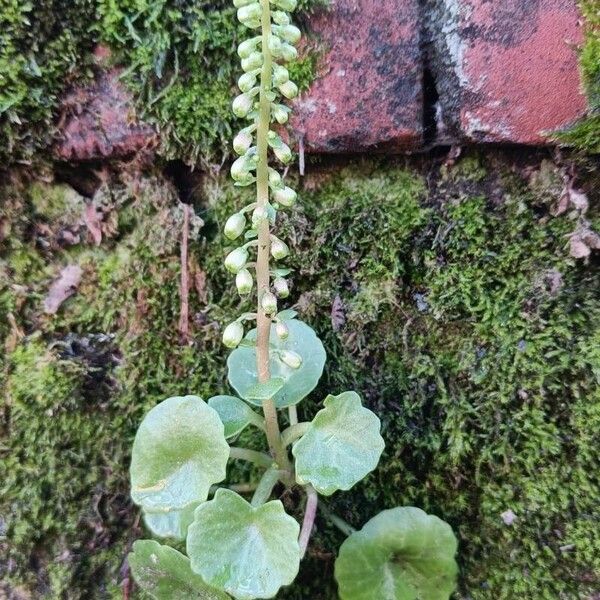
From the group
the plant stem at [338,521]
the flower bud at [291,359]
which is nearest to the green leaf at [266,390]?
the flower bud at [291,359]

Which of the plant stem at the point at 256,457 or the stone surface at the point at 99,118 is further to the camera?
the stone surface at the point at 99,118

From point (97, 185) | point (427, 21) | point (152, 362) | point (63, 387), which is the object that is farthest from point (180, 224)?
point (427, 21)

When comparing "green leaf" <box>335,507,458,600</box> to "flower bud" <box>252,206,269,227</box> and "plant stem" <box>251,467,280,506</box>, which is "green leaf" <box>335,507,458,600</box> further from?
"flower bud" <box>252,206,269,227</box>

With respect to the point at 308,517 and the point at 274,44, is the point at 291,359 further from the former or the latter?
the point at 274,44

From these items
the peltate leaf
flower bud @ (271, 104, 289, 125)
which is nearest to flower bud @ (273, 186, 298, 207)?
flower bud @ (271, 104, 289, 125)

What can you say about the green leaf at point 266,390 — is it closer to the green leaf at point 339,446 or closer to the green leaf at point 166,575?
the green leaf at point 339,446

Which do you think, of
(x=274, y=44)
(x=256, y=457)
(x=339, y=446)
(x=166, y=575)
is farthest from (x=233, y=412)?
(x=274, y=44)
